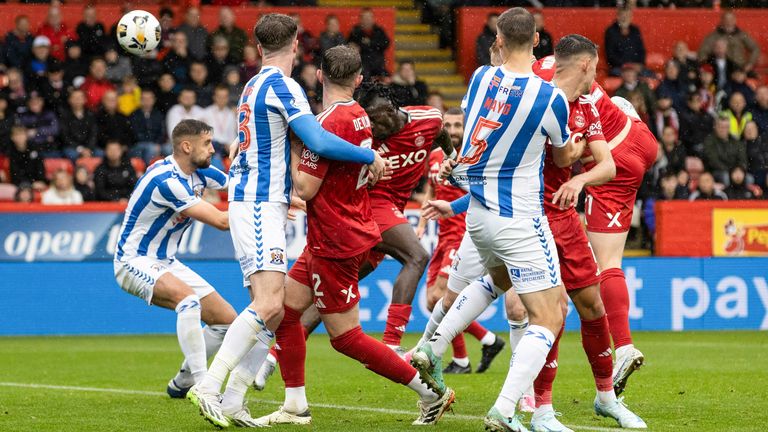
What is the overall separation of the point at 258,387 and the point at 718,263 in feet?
30.0

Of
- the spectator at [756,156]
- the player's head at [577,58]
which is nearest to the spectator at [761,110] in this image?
the spectator at [756,156]

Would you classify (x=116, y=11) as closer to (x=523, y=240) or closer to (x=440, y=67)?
(x=440, y=67)

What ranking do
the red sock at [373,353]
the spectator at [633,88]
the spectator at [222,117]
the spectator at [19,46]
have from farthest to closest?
the spectator at [633,88] < the spectator at [19,46] < the spectator at [222,117] < the red sock at [373,353]

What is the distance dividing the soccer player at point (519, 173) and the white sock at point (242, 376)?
58.6 inches

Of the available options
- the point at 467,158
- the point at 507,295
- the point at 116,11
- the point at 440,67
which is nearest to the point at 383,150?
the point at 507,295

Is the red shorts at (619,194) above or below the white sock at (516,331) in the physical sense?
above

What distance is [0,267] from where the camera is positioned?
1522 centimetres

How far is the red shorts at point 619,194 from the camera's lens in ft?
29.7

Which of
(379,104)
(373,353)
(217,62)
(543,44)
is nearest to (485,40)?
(543,44)

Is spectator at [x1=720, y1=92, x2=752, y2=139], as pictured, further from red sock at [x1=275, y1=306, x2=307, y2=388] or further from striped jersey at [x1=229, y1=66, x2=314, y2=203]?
striped jersey at [x1=229, y1=66, x2=314, y2=203]

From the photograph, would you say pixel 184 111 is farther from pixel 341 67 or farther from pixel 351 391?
pixel 341 67

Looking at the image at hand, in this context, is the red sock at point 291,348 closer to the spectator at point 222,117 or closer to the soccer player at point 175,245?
the soccer player at point 175,245

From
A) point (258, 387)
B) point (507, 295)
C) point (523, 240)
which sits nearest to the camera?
point (523, 240)

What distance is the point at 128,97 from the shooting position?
18.8 metres
